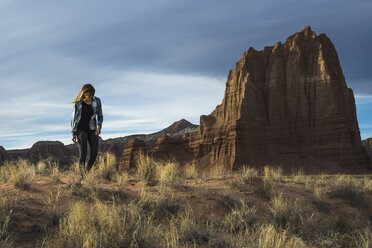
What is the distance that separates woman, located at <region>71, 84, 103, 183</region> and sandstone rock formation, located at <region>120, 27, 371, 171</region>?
115 ft

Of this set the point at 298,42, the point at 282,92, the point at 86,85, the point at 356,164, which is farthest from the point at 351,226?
the point at 298,42

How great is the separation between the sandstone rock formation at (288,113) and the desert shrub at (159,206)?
118 feet

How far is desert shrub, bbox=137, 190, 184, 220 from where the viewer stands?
5446 mm

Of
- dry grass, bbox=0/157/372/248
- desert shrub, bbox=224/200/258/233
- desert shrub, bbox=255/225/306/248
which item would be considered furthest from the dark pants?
desert shrub, bbox=255/225/306/248

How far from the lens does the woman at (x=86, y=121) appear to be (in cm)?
712

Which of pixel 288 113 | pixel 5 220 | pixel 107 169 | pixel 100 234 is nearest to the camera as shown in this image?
pixel 100 234

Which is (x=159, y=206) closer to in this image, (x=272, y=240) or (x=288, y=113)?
(x=272, y=240)

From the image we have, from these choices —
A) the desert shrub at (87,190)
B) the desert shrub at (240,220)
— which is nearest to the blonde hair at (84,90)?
the desert shrub at (87,190)

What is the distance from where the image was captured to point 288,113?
43719 mm

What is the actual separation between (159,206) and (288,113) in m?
41.0

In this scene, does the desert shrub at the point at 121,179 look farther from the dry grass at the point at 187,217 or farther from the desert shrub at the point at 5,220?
the desert shrub at the point at 5,220

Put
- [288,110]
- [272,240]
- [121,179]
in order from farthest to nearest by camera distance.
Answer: [288,110]
[121,179]
[272,240]

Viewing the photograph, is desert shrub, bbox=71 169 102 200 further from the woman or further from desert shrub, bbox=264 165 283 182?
desert shrub, bbox=264 165 283 182

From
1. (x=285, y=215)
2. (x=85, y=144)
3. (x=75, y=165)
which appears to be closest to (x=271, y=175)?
(x=285, y=215)
